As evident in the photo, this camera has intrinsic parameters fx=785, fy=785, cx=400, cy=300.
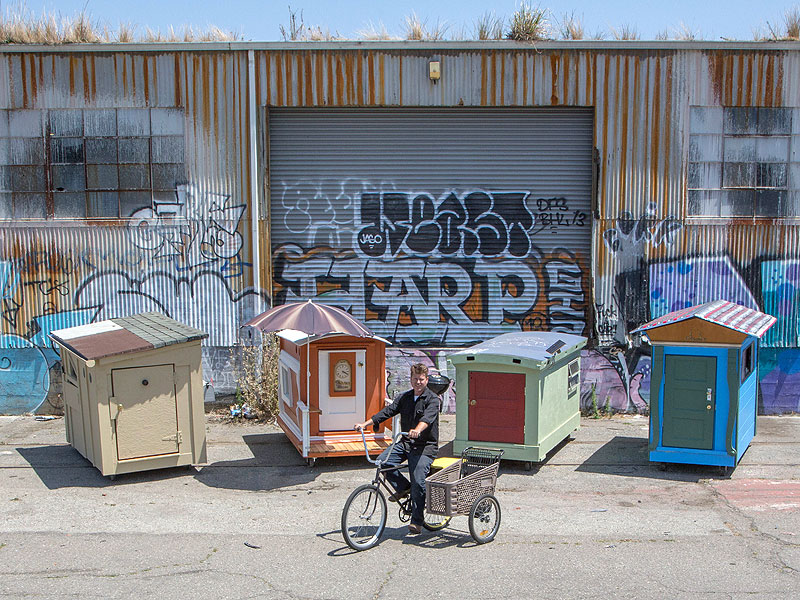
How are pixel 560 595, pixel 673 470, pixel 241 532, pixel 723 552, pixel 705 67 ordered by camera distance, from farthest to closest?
pixel 705 67 → pixel 673 470 → pixel 241 532 → pixel 723 552 → pixel 560 595

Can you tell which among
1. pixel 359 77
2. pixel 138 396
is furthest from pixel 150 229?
pixel 138 396

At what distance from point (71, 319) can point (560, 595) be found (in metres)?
9.18

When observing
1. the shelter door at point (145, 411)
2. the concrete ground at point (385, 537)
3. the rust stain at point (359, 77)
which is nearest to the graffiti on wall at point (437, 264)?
the rust stain at point (359, 77)

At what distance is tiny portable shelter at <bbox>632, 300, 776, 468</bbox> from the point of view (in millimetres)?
8844

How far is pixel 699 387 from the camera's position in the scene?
8.96 meters

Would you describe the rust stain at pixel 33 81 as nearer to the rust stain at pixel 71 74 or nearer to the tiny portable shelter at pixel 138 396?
the rust stain at pixel 71 74

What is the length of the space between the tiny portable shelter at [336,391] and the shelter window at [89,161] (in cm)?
432

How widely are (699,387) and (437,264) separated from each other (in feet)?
15.4

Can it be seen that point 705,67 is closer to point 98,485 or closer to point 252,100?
point 252,100

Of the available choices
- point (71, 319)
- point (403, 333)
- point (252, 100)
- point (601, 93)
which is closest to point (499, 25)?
point (601, 93)

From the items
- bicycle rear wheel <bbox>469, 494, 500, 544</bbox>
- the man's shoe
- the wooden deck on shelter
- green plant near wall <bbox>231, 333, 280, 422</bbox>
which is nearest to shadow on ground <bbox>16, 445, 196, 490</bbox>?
the wooden deck on shelter

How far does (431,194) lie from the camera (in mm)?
12320

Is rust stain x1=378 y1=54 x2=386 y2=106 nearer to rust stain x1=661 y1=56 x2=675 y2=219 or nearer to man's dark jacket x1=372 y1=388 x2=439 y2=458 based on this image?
rust stain x1=661 y1=56 x2=675 y2=219

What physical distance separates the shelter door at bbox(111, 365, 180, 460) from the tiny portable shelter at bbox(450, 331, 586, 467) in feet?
10.8
